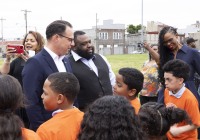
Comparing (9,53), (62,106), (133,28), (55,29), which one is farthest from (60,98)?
(133,28)

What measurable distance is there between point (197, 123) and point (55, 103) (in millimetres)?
1498

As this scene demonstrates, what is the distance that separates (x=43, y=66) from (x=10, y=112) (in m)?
1.37

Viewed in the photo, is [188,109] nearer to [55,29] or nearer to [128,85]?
[128,85]

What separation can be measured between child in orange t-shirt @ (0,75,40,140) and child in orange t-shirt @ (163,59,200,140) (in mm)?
1642

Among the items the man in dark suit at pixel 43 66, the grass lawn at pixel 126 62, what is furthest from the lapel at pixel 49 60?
the grass lawn at pixel 126 62

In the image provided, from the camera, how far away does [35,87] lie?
3.28 m

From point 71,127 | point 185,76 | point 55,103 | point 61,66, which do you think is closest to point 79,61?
point 61,66

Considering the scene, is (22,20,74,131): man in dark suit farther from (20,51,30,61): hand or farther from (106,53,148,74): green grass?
(106,53,148,74): green grass

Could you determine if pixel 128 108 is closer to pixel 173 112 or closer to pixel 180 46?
pixel 173 112

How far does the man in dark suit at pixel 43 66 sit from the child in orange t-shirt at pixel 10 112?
1.14m

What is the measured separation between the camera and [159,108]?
8.55 ft

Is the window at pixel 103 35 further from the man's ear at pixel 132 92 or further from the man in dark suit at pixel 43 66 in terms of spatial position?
the man's ear at pixel 132 92

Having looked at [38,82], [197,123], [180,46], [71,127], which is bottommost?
[197,123]

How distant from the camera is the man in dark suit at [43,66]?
3.26m
